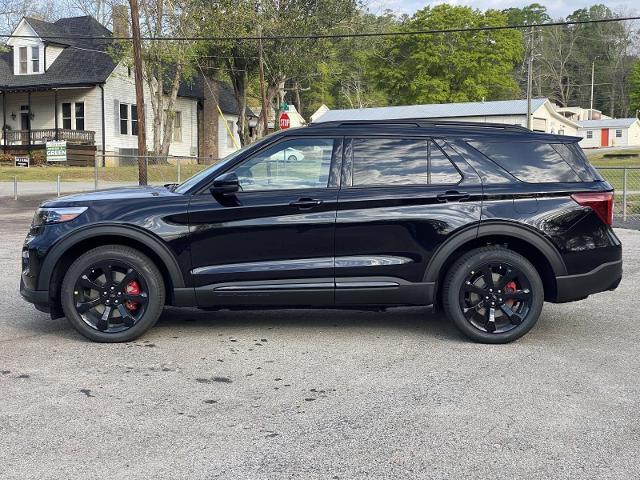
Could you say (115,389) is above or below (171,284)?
below

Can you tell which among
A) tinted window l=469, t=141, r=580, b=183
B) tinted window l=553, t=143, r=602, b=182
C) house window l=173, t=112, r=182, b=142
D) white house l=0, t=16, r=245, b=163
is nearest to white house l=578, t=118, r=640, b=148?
house window l=173, t=112, r=182, b=142

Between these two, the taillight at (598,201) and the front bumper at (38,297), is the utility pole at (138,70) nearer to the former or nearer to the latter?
the front bumper at (38,297)

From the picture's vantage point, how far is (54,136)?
3869 centimetres

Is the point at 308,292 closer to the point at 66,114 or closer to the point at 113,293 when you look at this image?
the point at 113,293

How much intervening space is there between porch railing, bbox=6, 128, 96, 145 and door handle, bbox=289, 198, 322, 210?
35636 millimetres

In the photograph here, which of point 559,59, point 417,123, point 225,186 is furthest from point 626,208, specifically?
point 559,59

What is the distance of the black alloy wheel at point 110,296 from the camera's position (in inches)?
231

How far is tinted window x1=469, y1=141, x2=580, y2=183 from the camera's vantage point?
6008mm

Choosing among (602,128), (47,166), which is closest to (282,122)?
(47,166)

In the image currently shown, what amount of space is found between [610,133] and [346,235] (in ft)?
288

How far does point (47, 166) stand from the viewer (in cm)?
3734

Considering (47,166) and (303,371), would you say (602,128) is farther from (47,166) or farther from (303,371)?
(303,371)

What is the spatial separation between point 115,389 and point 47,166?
3527cm

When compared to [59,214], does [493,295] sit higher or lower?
lower
